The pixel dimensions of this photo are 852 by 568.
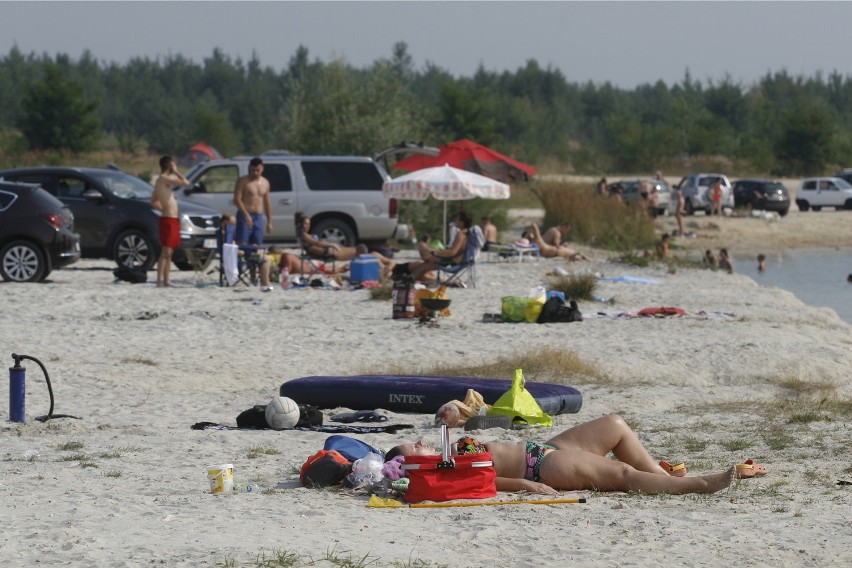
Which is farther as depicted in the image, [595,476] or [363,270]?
[363,270]

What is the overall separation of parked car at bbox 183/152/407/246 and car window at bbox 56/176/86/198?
7.72 ft

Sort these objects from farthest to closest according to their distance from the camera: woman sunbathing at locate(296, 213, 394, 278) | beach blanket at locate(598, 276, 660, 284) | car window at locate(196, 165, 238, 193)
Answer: car window at locate(196, 165, 238, 193)
beach blanket at locate(598, 276, 660, 284)
woman sunbathing at locate(296, 213, 394, 278)

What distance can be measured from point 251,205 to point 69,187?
357 cm

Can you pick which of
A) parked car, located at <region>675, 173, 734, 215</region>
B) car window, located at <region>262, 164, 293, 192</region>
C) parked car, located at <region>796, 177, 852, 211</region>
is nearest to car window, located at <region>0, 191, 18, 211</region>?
car window, located at <region>262, 164, 293, 192</region>

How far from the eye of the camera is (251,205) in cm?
1931

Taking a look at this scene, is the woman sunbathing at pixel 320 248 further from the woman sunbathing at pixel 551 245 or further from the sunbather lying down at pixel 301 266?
the woman sunbathing at pixel 551 245

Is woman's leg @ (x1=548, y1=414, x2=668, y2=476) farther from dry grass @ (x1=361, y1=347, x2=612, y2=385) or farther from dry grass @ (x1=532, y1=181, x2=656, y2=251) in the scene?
dry grass @ (x1=532, y1=181, x2=656, y2=251)

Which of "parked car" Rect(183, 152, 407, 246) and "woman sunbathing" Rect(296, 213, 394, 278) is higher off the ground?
"parked car" Rect(183, 152, 407, 246)

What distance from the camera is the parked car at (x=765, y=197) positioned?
44.2m

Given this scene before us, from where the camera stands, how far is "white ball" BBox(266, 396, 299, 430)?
967 cm

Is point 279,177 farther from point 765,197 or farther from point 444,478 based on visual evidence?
point 765,197

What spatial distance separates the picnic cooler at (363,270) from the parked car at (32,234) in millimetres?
3890

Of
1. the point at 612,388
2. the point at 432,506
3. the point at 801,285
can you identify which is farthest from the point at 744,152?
the point at 432,506

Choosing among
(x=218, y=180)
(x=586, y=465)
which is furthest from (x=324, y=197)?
(x=586, y=465)
